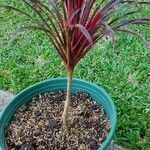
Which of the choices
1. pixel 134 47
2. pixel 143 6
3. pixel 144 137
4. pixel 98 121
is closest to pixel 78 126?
pixel 98 121

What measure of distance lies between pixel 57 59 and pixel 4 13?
85 centimetres

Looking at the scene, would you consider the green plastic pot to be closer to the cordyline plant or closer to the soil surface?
the soil surface

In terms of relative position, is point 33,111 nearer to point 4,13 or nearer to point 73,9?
point 73,9

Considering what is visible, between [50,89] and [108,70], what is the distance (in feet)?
2.72

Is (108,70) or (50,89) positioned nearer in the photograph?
(50,89)

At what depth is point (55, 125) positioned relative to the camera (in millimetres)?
2137

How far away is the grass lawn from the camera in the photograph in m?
2.66

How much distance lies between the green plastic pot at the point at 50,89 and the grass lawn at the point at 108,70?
0.46 m

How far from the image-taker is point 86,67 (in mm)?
3070

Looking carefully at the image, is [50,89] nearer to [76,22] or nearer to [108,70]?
[76,22]

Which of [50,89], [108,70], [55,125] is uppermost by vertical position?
[108,70]

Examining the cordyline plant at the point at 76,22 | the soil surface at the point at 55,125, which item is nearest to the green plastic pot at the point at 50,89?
the soil surface at the point at 55,125

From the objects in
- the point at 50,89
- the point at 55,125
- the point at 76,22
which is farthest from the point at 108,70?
the point at 76,22

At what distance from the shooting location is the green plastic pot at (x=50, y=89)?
2.12 m
